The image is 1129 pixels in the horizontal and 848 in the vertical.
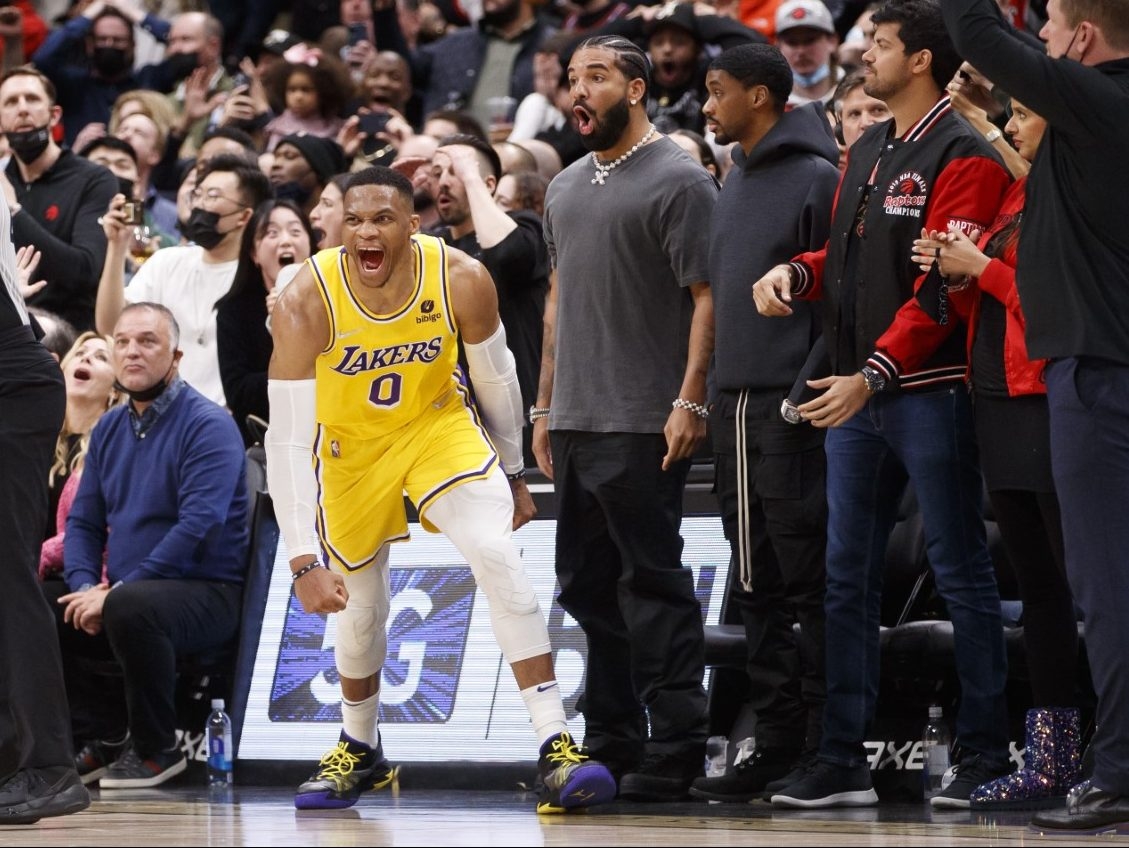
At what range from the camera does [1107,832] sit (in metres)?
4.98

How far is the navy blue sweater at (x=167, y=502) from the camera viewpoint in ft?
25.9

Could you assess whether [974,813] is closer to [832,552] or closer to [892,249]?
[832,552]

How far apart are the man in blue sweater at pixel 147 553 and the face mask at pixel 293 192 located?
1.94 m

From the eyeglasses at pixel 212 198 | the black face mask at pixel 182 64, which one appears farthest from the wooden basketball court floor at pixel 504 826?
the black face mask at pixel 182 64

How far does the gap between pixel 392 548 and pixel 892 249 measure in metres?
2.88

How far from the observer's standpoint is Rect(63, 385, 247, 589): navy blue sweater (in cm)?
790

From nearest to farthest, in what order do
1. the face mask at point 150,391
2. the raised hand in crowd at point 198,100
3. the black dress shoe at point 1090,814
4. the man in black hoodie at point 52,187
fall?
the black dress shoe at point 1090,814 → the face mask at point 150,391 → the man in black hoodie at point 52,187 → the raised hand in crowd at point 198,100

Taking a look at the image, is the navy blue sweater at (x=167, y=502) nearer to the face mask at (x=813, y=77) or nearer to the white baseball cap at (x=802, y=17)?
the face mask at (x=813, y=77)

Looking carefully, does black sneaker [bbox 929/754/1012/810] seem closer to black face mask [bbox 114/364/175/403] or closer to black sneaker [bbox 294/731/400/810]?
black sneaker [bbox 294/731/400/810]

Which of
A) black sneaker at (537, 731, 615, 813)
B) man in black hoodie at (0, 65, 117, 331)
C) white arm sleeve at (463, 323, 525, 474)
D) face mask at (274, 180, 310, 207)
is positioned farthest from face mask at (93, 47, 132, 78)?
black sneaker at (537, 731, 615, 813)

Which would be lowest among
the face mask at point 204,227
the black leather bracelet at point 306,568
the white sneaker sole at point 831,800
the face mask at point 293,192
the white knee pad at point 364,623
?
the white sneaker sole at point 831,800

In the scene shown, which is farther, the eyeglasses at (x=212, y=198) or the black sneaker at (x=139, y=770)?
the eyeglasses at (x=212, y=198)

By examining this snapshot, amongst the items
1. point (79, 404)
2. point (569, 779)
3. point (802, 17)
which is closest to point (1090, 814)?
point (569, 779)

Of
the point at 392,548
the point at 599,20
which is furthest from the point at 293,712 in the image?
the point at 599,20
